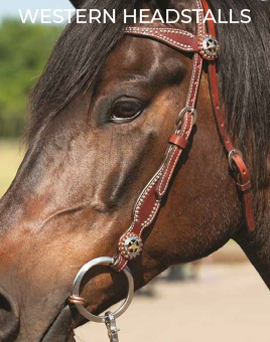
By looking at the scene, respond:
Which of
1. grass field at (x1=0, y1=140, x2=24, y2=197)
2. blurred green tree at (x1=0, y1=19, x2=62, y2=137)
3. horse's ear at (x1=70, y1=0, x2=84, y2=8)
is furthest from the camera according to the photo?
blurred green tree at (x1=0, y1=19, x2=62, y2=137)

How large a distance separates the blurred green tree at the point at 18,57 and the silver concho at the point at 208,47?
196 ft

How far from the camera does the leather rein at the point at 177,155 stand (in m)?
2.24

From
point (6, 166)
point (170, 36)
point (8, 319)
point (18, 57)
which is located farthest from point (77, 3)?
point (18, 57)

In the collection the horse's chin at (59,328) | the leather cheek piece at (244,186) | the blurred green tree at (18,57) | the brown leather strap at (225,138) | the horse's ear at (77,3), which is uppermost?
the horse's ear at (77,3)

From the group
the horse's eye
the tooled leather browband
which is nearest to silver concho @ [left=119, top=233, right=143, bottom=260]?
the tooled leather browband

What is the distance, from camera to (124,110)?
2.24m

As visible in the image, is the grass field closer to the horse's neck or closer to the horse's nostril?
the horse's neck

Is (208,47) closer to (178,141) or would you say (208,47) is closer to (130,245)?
(178,141)

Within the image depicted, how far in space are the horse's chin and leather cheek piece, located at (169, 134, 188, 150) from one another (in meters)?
0.67

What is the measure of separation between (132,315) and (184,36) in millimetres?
6506

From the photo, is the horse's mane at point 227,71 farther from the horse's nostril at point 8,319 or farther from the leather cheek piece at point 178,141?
the horse's nostril at point 8,319

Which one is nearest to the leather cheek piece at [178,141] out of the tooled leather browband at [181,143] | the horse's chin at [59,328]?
the tooled leather browband at [181,143]

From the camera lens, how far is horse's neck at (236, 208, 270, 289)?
8.45ft

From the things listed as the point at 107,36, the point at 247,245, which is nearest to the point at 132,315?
the point at 247,245
